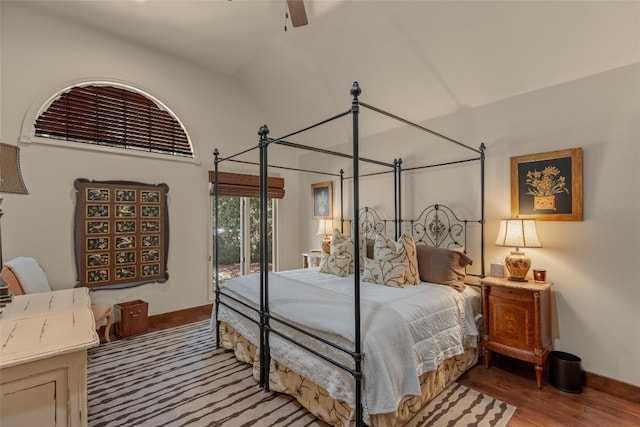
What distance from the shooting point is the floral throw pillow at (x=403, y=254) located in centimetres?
290

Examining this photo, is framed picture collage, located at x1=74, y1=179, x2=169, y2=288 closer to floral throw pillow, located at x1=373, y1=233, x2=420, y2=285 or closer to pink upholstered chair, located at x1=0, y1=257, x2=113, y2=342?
pink upholstered chair, located at x1=0, y1=257, x2=113, y2=342

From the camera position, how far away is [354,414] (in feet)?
5.91

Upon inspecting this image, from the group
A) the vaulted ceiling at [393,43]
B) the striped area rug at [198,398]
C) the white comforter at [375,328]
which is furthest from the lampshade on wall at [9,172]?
the vaulted ceiling at [393,43]

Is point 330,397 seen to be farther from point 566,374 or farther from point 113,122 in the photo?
point 113,122

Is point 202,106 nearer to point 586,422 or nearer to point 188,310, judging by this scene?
point 188,310

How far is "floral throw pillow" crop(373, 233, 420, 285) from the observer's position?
2.90 m

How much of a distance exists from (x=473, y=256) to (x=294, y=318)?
7.03ft

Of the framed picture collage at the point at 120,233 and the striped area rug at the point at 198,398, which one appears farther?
the framed picture collage at the point at 120,233

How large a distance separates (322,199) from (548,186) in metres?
3.08

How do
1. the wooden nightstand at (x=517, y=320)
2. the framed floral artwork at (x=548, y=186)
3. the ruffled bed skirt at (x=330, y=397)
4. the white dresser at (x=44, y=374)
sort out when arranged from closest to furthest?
the white dresser at (x=44, y=374) → the ruffled bed skirt at (x=330, y=397) → the wooden nightstand at (x=517, y=320) → the framed floral artwork at (x=548, y=186)

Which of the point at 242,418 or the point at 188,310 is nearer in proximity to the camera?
the point at 242,418

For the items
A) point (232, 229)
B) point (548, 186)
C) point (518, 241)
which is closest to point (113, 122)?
point (232, 229)

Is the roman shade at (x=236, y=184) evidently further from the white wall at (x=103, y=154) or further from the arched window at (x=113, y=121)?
the arched window at (x=113, y=121)

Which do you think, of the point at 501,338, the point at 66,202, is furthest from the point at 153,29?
the point at 501,338
